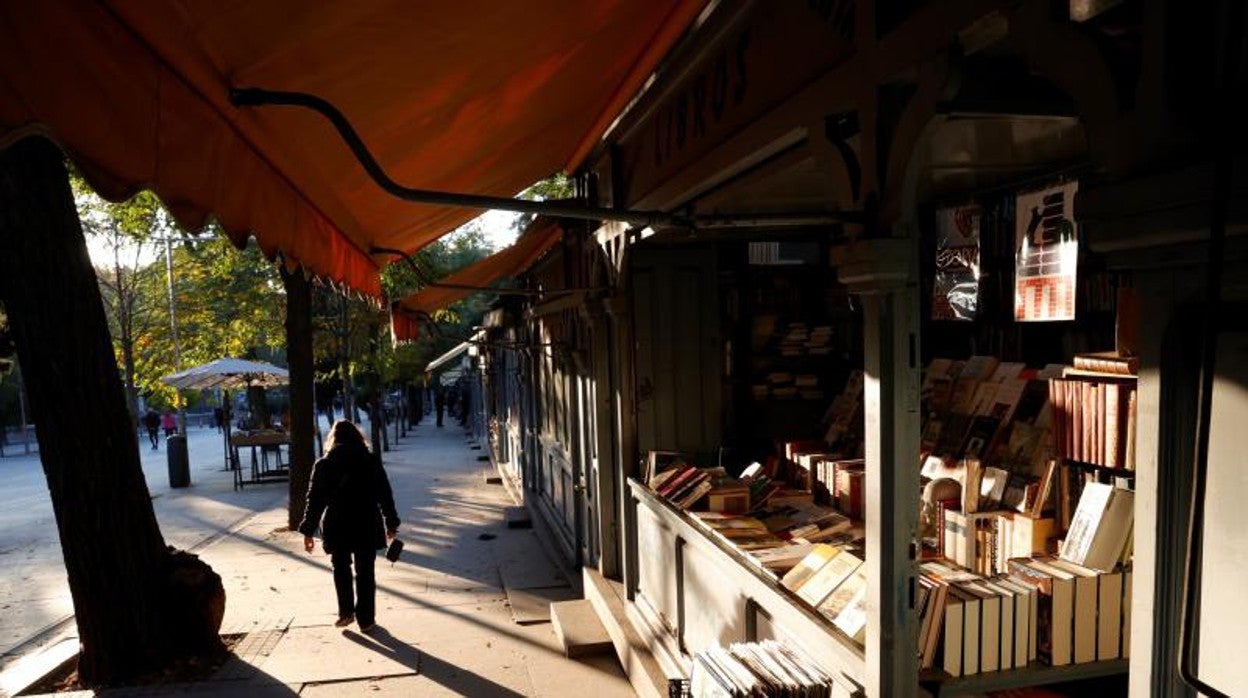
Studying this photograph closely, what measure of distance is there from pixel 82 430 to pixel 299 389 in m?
6.09

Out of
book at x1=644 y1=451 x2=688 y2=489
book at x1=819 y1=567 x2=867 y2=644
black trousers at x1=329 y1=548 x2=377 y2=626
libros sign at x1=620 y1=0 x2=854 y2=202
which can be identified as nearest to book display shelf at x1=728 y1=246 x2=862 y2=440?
book at x1=644 y1=451 x2=688 y2=489

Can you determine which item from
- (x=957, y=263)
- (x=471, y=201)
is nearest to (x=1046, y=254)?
(x=957, y=263)

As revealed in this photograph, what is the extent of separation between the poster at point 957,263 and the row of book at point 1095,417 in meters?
1.24

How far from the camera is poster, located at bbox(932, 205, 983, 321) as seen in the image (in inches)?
184

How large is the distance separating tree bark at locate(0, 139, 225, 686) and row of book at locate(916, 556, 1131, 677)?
6130 millimetres

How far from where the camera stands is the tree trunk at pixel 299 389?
12109mm

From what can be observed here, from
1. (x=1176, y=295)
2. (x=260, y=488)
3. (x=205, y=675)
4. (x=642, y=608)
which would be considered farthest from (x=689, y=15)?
(x=260, y=488)

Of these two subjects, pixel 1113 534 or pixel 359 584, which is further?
pixel 359 584

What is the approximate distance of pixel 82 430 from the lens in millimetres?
6184

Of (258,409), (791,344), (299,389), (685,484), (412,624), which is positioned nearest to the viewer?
(685,484)

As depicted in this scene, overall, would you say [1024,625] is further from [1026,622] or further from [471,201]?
[471,201]

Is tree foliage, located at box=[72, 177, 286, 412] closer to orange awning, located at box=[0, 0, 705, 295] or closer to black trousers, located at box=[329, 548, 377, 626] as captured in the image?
black trousers, located at box=[329, 548, 377, 626]

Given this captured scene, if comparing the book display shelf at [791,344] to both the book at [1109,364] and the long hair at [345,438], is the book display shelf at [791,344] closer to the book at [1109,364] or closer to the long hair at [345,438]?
the book at [1109,364]

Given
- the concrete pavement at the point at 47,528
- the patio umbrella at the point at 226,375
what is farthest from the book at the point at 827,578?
the patio umbrella at the point at 226,375
